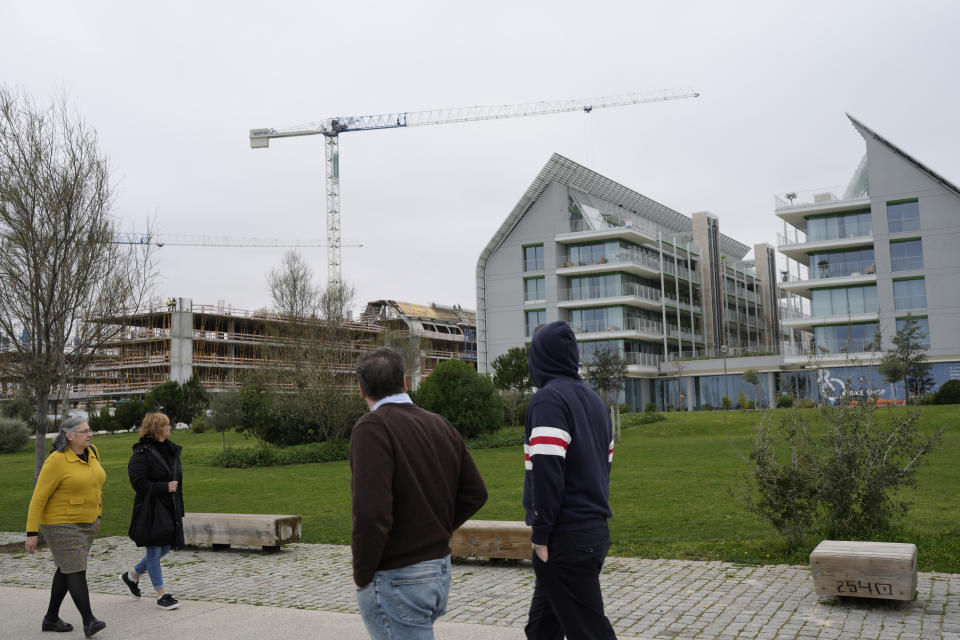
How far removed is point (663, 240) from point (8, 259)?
56997 millimetres

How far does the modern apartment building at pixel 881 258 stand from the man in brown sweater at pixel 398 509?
4745 cm

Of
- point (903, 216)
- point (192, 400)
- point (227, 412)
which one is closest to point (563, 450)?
point (227, 412)

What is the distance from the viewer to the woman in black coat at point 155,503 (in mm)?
7605

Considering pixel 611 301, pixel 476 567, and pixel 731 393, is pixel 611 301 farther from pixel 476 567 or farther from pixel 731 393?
pixel 476 567

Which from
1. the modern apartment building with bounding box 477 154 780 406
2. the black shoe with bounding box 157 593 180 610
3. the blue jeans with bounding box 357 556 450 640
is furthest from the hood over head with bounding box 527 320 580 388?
the modern apartment building with bounding box 477 154 780 406

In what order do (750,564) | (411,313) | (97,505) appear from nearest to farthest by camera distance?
1. (97,505)
2. (750,564)
3. (411,313)

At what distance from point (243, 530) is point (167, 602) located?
3.33 meters

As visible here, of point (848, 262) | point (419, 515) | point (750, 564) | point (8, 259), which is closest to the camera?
point (419, 515)

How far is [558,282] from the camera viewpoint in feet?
199

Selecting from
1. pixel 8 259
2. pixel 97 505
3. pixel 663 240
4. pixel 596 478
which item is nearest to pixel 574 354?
pixel 596 478

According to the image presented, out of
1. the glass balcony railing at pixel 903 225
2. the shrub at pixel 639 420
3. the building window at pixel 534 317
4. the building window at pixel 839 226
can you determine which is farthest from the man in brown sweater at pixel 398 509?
the building window at pixel 534 317

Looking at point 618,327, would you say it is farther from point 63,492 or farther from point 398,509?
point 398,509

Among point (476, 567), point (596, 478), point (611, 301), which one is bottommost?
point (476, 567)

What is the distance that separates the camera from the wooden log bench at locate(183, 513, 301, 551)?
10.6 meters
